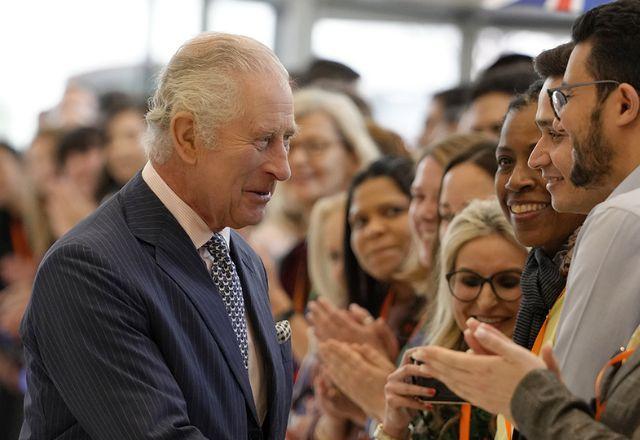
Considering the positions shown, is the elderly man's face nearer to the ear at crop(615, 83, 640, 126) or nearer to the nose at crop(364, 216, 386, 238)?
the ear at crop(615, 83, 640, 126)

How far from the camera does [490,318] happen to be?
3279mm

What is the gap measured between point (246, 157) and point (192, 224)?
0.21 meters

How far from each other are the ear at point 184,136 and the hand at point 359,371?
4.04 ft

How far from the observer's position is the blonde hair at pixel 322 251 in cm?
486

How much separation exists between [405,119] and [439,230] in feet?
26.0

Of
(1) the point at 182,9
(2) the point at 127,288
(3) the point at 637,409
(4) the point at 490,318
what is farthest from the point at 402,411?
(1) the point at 182,9

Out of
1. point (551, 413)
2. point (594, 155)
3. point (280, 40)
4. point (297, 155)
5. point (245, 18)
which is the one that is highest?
point (594, 155)

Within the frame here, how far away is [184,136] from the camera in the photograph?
285cm

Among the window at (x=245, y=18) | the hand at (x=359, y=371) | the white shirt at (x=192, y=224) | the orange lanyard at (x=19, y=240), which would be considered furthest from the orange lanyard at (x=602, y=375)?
the window at (x=245, y=18)

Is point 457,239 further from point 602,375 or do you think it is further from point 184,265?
point 602,375

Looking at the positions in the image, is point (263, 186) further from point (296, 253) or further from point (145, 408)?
point (296, 253)

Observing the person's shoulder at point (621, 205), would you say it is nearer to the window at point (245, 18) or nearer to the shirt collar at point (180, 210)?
the shirt collar at point (180, 210)

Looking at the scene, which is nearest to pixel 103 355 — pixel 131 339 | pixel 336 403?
pixel 131 339

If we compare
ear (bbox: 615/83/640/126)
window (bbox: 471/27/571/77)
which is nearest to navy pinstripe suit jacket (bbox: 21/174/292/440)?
ear (bbox: 615/83/640/126)
